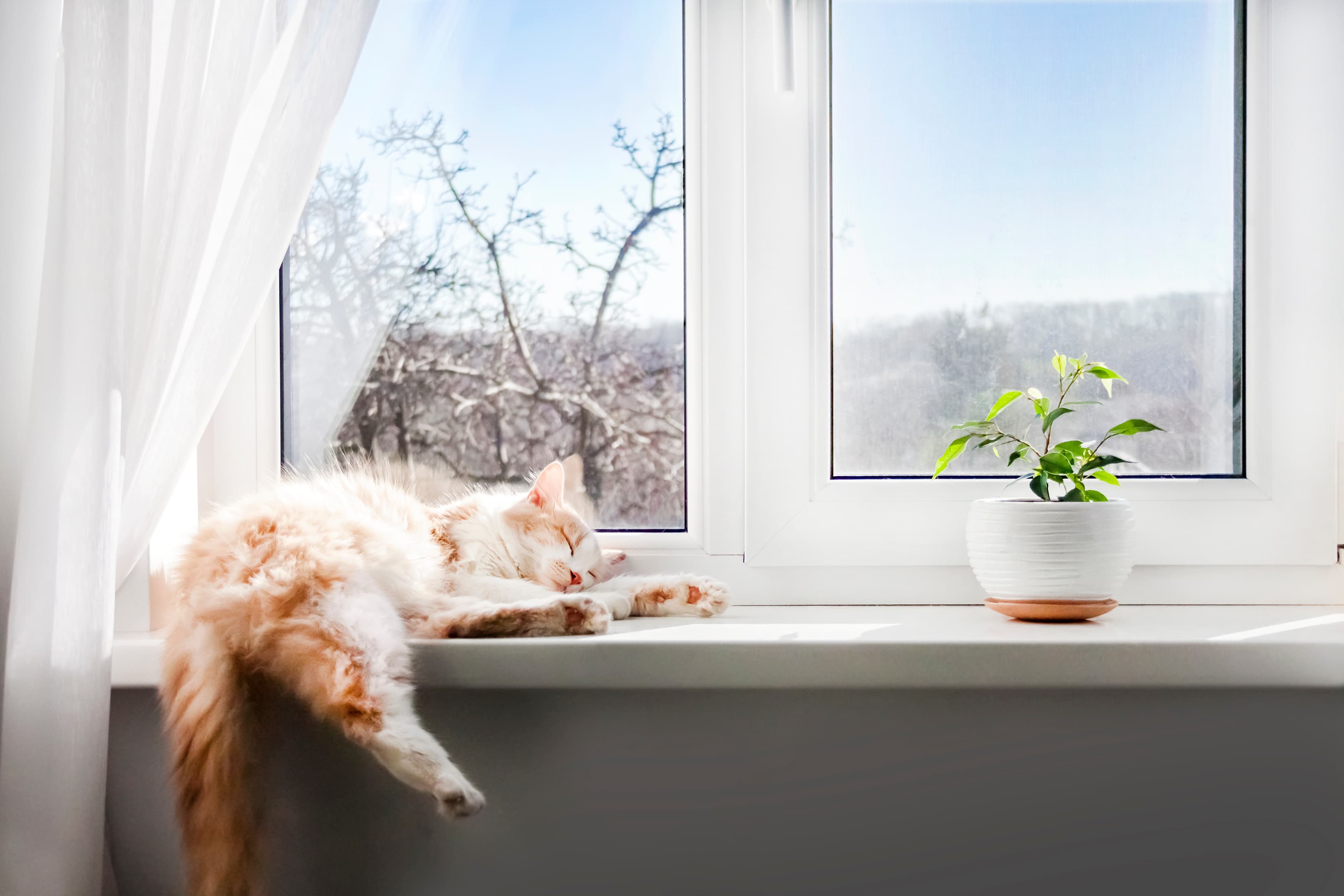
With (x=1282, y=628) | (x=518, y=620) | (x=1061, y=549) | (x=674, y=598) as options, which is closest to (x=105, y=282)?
(x=518, y=620)

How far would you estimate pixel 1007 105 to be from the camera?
43.5 inches

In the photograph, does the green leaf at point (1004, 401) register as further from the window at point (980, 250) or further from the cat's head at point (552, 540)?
the cat's head at point (552, 540)

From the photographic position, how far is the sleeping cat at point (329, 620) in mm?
729

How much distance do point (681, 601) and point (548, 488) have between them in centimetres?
21

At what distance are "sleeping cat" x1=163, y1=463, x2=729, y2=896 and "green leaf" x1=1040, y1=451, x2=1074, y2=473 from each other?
421 millimetres

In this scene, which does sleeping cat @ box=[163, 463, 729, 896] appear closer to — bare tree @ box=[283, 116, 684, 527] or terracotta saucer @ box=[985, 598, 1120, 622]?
bare tree @ box=[283, 116, 684, 527]

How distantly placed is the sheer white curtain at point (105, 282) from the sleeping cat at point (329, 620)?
10cm

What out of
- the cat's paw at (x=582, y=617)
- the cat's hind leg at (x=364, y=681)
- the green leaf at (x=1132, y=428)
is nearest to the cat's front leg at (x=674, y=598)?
the cat's paw at (x=582, y=617)

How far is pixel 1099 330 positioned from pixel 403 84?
0.99 meters

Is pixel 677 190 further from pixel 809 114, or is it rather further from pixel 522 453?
pixel 522 453

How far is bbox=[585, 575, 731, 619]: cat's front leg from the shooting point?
993 millimetres

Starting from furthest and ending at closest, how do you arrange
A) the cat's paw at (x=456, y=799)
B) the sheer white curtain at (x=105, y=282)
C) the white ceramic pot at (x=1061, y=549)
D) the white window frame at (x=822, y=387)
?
1. the white window frame at (x=822, y=387)
2. the white ceramic pot at (x=1061, y=549)
3. the sheer white curtain at (x=105, y=282)
4. the cat's paw at (x=456, y=799)

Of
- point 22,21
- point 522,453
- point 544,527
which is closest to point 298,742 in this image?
point 544,527

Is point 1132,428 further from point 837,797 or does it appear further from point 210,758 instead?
point 210,758
